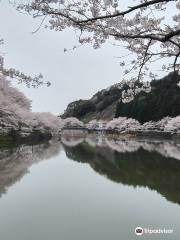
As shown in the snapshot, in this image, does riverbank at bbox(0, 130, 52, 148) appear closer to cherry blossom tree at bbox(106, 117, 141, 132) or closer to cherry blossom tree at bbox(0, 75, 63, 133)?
cherry blossom tree at bbox(0, 75, 63, 133)

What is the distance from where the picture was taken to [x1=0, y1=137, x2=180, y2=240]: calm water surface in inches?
332

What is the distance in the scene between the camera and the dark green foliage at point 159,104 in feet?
221

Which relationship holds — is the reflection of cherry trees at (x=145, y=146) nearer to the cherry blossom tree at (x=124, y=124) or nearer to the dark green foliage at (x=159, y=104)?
the dark green foliage at (x=159, y=104)

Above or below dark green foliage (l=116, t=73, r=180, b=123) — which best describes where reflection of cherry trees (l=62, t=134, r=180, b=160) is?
below

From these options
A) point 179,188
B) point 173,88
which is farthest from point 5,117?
point 173,88

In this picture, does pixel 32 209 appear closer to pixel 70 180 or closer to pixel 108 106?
pixel 70 180

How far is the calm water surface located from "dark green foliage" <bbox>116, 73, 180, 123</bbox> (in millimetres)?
45341

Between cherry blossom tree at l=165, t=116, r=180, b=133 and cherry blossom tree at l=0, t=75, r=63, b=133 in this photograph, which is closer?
cherry blossom tree at l=0, t=75, r=63, b=133

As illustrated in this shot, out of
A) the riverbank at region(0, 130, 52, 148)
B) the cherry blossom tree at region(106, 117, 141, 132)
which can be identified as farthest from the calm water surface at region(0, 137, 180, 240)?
the cherry blossom tree at region(106, 117, 141, 132)

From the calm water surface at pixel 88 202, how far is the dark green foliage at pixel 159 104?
45.3 meters

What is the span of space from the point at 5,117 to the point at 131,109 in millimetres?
50660

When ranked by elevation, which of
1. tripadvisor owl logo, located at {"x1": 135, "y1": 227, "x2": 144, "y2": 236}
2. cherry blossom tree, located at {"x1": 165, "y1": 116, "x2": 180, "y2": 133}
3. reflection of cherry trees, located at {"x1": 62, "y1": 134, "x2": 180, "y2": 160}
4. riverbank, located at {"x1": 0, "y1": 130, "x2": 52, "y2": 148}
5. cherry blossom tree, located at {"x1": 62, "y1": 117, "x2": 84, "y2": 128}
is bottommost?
tripadvisor owl logo, located at {"x1": 135, "y1": 227, "x2": 144, "y2": 236}

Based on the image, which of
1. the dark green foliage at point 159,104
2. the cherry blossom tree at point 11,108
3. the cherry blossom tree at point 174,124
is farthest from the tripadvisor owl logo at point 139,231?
the dark green foliage at point 159,104

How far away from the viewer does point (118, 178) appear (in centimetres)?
1745
